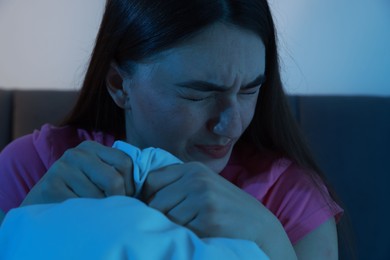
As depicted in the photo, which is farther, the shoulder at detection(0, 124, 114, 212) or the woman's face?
the shoulder at detection(0, 124, 114, 212)

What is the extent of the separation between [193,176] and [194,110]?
167 millimetres

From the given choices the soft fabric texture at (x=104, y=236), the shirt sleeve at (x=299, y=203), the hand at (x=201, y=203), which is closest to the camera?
the soft fabric texture at (x=104, y=236)

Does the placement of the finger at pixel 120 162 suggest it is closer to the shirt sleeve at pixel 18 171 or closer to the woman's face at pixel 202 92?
the woman's face at pixel 202 92

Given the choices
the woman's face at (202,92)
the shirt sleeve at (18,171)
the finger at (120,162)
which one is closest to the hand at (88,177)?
the finger at (120,162)

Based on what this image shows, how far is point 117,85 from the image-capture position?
793 millimetres

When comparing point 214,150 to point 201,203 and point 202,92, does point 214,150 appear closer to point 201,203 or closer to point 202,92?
point 202,92

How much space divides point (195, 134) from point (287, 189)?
23cm

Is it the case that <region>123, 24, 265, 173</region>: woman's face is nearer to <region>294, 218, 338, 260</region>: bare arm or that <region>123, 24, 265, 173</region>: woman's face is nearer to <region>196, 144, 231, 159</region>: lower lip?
<region>196, 144, 231, 159</region>: lower lip

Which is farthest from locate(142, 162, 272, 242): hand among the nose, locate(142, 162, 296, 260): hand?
the nose

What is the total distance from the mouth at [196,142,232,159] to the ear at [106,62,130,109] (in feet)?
0.52

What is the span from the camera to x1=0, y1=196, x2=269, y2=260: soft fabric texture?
401 mm

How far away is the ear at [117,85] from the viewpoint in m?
0.78

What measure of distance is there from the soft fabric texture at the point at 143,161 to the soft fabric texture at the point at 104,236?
3.4 inches

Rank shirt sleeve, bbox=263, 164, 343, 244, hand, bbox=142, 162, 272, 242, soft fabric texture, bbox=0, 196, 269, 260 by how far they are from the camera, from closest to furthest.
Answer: soft fabric texture, bbox=0, 196, 269, 260 → hand, bbox=142, 162, 272, 242 → shirt sleeve, bbox=263, 164, 343, 244
